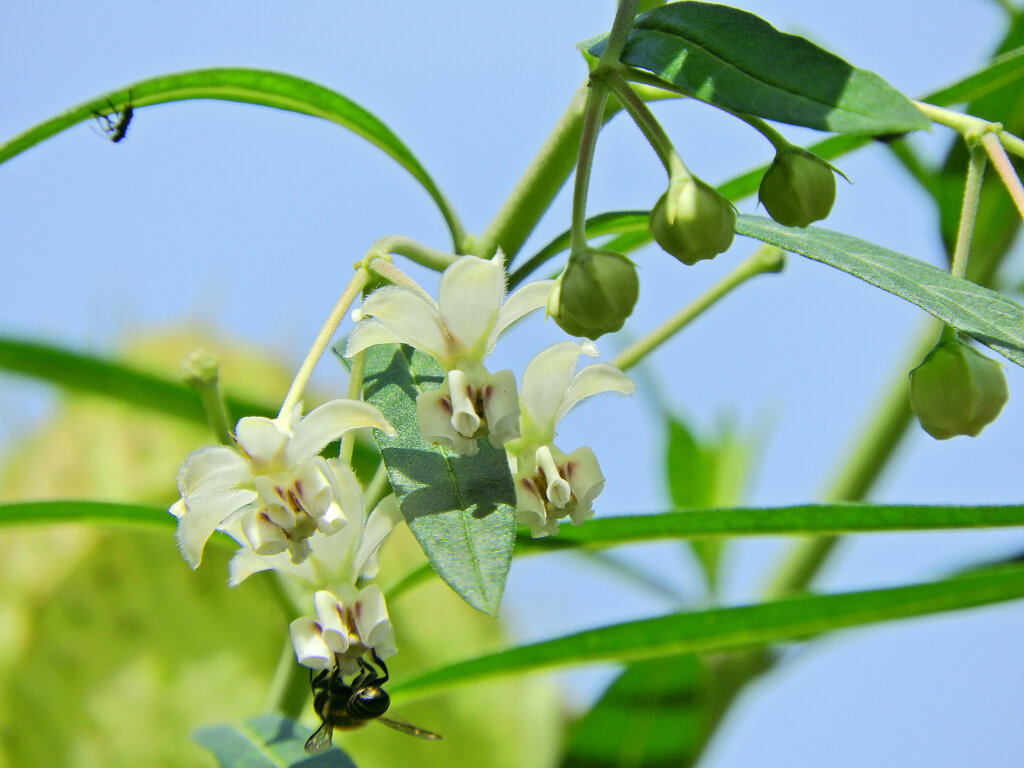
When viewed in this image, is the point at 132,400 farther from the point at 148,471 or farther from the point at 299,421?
the point at 148,471

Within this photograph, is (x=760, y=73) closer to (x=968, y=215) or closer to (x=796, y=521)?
(x=968, y=215)

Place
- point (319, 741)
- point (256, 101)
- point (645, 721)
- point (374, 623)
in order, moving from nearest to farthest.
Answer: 1. point (374, 623)
2. point (319, 741)
3. point (256, 101)
4. point (645, 721)

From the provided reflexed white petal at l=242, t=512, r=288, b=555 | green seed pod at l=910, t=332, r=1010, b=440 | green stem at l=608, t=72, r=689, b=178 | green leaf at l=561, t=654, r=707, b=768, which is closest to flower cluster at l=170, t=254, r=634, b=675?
reflexed white petal at l=242, t=512, r=288, b=555

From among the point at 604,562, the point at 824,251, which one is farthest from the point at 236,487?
the point at 604,562

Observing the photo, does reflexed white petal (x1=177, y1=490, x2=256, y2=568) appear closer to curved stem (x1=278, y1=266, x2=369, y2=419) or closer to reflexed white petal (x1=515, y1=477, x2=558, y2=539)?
curved stem (x1=278, y1=266, x2=369, y2=419)

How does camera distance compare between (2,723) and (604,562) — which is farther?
(2,723)

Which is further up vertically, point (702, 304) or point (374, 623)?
point (702, 304)

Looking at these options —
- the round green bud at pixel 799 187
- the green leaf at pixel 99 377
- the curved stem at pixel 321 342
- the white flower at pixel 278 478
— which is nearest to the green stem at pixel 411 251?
the curved stem at pixel 321 342

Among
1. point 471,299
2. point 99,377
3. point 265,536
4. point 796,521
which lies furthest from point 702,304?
point 99,377
